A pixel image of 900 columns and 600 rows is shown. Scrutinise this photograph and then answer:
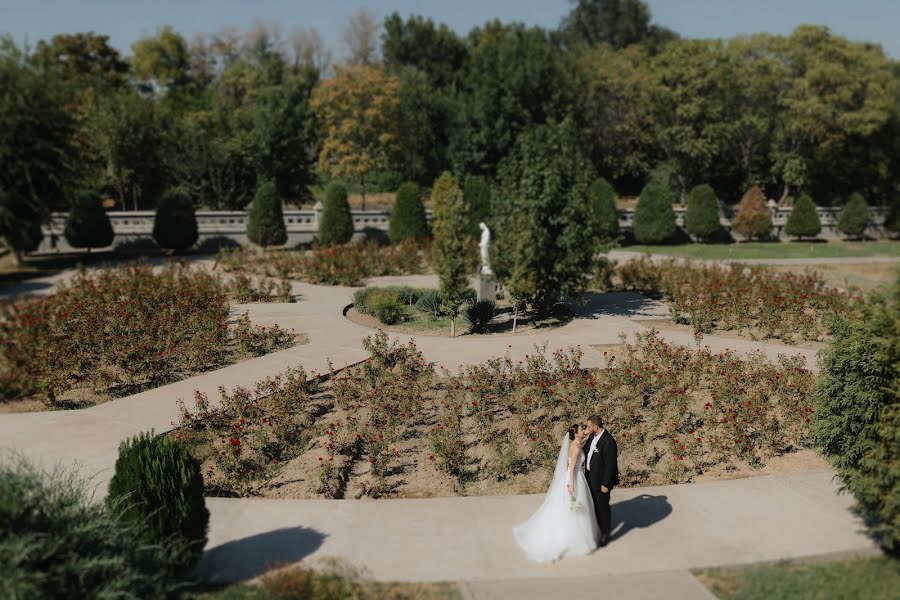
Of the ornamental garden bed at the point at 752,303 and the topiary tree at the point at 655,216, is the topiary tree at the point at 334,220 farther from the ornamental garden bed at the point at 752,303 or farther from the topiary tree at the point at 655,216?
the ornamental garden bed at the point at 752,303

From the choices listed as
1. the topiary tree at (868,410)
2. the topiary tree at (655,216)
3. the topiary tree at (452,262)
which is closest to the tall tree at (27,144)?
the topiary tree at (452,262)

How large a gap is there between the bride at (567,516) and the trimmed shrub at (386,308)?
1014 cm

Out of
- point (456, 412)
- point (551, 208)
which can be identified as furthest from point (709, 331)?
point (456, 412)

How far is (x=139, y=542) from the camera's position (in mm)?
6047

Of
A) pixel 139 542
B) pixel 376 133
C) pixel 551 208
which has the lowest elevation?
pixel 139 542

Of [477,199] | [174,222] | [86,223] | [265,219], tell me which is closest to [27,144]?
[86,223]

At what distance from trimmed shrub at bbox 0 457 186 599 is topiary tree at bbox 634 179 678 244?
104 ft

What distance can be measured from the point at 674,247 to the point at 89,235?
25.7 meters

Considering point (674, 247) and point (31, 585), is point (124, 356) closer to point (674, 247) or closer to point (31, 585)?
point (31, 585)

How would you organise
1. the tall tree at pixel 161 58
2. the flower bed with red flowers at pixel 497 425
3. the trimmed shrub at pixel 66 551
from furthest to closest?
the tall tree at pixel 161 58 → the flower bed with red flowers at pixel 497 425 → the trimmed shrub at pixel 66 551

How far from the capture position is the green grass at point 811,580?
6.68m

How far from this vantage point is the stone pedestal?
17.2 meters

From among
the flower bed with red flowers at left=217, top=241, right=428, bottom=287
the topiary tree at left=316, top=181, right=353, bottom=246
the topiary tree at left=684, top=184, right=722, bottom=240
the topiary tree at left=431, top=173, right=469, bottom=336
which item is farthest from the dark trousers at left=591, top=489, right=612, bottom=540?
the topiary tree at left=684, top=184, right=722, bottom=240

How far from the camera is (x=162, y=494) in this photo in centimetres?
658
